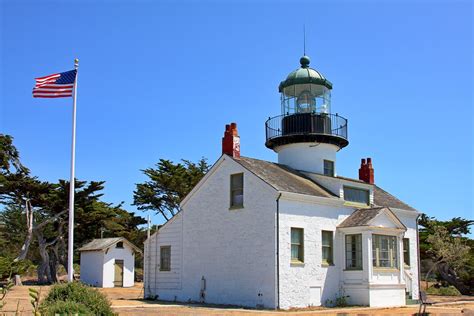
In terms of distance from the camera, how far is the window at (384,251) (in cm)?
2350

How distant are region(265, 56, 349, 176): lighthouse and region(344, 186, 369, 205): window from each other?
1722 millimetres

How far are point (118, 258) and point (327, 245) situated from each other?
20.0 meters

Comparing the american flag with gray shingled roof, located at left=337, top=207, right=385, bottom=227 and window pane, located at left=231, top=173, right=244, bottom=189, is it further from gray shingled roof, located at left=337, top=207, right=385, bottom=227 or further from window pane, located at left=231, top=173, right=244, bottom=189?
gray shingled roof, located at left=337, top=207, right=385, bottom=227

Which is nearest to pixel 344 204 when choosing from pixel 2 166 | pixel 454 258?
pixel 454 258

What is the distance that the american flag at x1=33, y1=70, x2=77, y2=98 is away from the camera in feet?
64.4

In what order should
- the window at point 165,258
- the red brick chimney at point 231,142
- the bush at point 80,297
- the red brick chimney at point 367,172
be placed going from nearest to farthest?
the bush at point 80,297
the red brick chimney at point 231,142
the window at point 165,258
the red brick chimney at point 367,172

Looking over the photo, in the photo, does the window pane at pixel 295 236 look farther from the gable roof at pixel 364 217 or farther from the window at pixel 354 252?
the window at pixel 354 252

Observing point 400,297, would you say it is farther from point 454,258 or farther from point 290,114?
point 454,258

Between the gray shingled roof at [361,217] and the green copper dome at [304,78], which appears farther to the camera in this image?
the green copper dome at [304,78]

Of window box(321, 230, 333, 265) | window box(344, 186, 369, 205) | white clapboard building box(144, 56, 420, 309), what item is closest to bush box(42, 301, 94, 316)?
white clapboard building box(144, 56, 420, 309)

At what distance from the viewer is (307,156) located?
26.8 meters

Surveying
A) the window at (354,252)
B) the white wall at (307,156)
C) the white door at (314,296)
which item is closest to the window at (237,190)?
the white wall at (307,156)

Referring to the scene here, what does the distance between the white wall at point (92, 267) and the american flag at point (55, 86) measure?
2076 centimetres

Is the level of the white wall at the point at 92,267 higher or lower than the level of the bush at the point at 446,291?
higher
